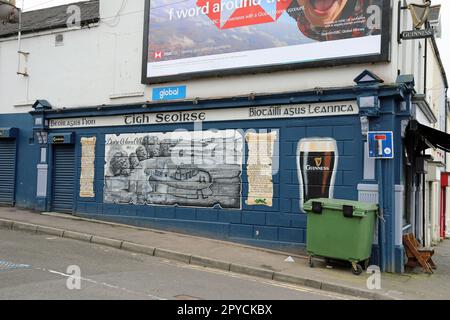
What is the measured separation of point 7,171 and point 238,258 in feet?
33.2

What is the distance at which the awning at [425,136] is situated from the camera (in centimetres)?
1053

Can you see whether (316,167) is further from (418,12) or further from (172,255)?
(418,12)

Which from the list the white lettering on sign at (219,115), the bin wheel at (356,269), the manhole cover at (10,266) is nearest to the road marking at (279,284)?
the bin wheel at (356,269)

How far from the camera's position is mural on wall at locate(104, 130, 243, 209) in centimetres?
1225

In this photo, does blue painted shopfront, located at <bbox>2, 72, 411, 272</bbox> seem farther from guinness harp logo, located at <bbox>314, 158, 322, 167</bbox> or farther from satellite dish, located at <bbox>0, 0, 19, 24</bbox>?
satellite dish, located at <bbox>0, 0, 19, 24</bbox>

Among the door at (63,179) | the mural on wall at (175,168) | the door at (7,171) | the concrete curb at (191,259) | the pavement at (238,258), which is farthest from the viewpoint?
the door at (7,171)

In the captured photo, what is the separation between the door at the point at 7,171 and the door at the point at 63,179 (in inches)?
73.8

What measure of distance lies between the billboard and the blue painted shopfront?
0.83 meters

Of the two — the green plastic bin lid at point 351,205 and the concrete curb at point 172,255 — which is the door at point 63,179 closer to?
the concrete curb at point 172,255

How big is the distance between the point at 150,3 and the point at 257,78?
4.09 m

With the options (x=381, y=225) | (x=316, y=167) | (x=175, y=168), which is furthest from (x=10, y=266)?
(x=381, y=225)

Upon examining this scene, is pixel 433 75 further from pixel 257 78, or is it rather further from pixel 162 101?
pixel 162 101

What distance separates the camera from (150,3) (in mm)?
13625

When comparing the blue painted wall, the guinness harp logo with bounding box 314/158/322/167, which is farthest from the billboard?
the guinness harp logo with bounding box 314/158/322/167
